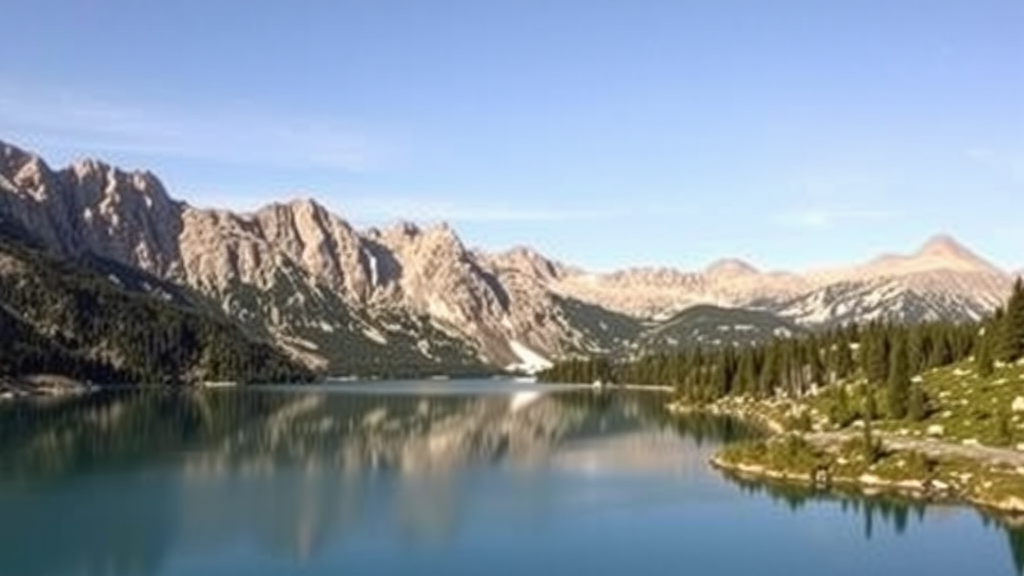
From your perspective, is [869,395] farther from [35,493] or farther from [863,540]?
[35,493]

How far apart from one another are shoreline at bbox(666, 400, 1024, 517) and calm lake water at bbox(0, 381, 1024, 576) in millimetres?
3589

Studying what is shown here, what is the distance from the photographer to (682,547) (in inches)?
3888

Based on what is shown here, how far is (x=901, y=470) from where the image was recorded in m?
122

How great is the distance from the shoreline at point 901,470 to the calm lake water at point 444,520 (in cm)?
359

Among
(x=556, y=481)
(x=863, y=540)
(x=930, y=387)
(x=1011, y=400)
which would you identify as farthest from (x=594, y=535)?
(x=930, y=387)

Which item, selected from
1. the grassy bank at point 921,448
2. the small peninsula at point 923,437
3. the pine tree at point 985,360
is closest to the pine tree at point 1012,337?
the small peninsula at point 923,437

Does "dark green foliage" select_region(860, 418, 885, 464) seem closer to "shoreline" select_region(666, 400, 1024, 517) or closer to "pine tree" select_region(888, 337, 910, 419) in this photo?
"shoreline" select_region(666, 400, 1024, 517)

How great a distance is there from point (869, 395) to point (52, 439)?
10590 cm

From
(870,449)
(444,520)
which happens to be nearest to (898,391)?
(870,449)

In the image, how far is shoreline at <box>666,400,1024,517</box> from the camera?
111188 millimetres

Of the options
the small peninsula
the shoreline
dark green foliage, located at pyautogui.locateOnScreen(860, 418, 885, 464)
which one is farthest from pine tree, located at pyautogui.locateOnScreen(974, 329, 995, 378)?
dark green foliage, located at pyautogui.locateOnScreen(860, 418, 885, 464)

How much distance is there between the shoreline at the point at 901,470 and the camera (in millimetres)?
111188

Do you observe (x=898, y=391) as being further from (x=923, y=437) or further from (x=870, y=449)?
(x=870, y=449)

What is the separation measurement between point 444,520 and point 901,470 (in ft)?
136
